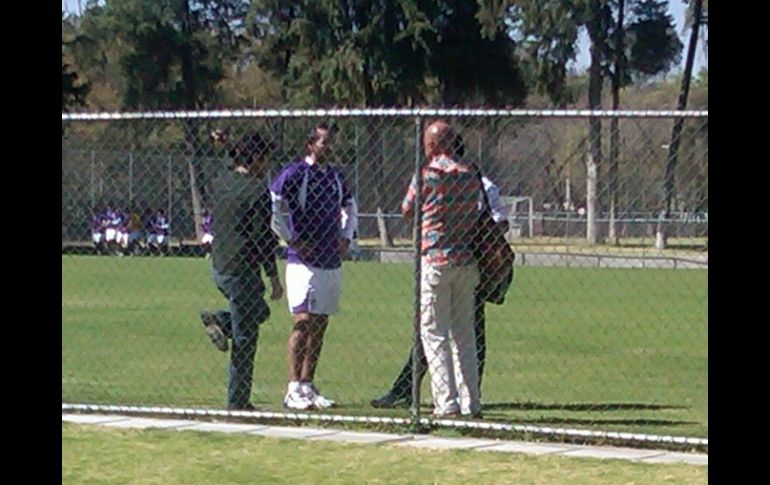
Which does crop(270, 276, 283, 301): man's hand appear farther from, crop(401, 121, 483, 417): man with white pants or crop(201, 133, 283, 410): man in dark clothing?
crop(401, 121, 483, 417): man with white pants

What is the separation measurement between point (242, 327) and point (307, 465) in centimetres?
206

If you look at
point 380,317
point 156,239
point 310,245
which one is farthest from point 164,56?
point 310,245

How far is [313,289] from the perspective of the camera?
33.5 ft

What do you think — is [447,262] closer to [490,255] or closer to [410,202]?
[490,255]

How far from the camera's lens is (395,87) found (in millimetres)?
55844

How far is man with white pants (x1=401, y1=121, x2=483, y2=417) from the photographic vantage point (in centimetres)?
970

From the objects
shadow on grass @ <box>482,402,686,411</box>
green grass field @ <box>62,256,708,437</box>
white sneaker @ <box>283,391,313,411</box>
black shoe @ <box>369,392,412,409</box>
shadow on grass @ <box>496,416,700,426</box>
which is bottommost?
green grass field @ <box>62,256,708,437</box>

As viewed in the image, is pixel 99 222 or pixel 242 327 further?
pixel 99 222

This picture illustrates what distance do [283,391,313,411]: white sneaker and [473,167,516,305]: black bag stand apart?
136 centimetres

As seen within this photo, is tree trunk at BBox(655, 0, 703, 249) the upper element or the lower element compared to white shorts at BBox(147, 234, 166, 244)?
upper

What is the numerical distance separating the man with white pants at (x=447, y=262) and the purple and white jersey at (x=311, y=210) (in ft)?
2.20

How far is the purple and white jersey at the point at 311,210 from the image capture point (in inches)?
399

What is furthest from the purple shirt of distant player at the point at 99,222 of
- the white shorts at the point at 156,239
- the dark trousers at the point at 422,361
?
the dark trousers at the point at 422,361

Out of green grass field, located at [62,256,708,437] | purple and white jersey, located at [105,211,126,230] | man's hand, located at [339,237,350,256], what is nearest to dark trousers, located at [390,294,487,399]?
green grass field, located at [62,256,708,437]
